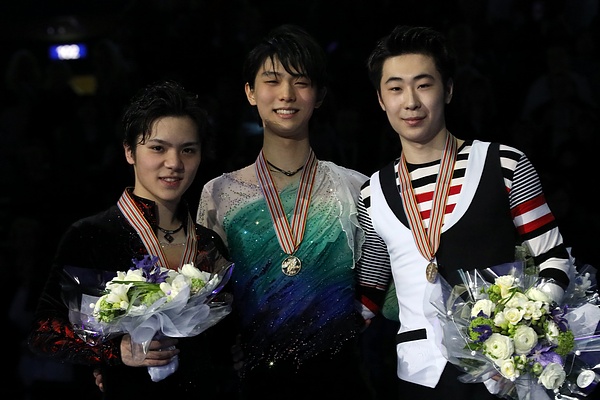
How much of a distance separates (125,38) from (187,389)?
4283 mm

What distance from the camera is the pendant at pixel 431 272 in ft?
11.4

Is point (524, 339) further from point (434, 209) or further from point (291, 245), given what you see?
point (291, 245)

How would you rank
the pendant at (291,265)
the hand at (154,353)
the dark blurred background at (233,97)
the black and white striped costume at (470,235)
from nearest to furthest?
1. the hand at (154,353)
2. the black and white striped costume at (470,235)
3. the pendant at (291,265)
4. the dark blurred background at (233,97)

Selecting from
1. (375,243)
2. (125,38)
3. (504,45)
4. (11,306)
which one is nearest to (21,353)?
(11,306)

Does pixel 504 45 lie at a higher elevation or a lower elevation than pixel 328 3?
lower

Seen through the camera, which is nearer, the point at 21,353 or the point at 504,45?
the point at 21,353

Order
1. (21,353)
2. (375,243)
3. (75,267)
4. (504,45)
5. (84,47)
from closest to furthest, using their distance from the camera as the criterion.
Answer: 1. (75,267)
2. (375,243)
3. (21,353)
4. (504,45)
5. (84,47)

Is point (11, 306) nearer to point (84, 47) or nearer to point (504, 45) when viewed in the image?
point (84, 47)

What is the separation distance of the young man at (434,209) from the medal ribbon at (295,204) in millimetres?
305

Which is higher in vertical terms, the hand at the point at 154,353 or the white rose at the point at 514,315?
the hand at the point at 154,353

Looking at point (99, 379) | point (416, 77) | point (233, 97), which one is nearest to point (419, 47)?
point (416, 77)

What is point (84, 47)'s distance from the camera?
27.2 feet

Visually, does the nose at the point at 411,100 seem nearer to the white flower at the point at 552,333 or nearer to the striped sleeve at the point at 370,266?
the striped sleeve at the point at 370,266

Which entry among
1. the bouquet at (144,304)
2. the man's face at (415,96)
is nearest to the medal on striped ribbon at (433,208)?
the man's face at (415,96)
